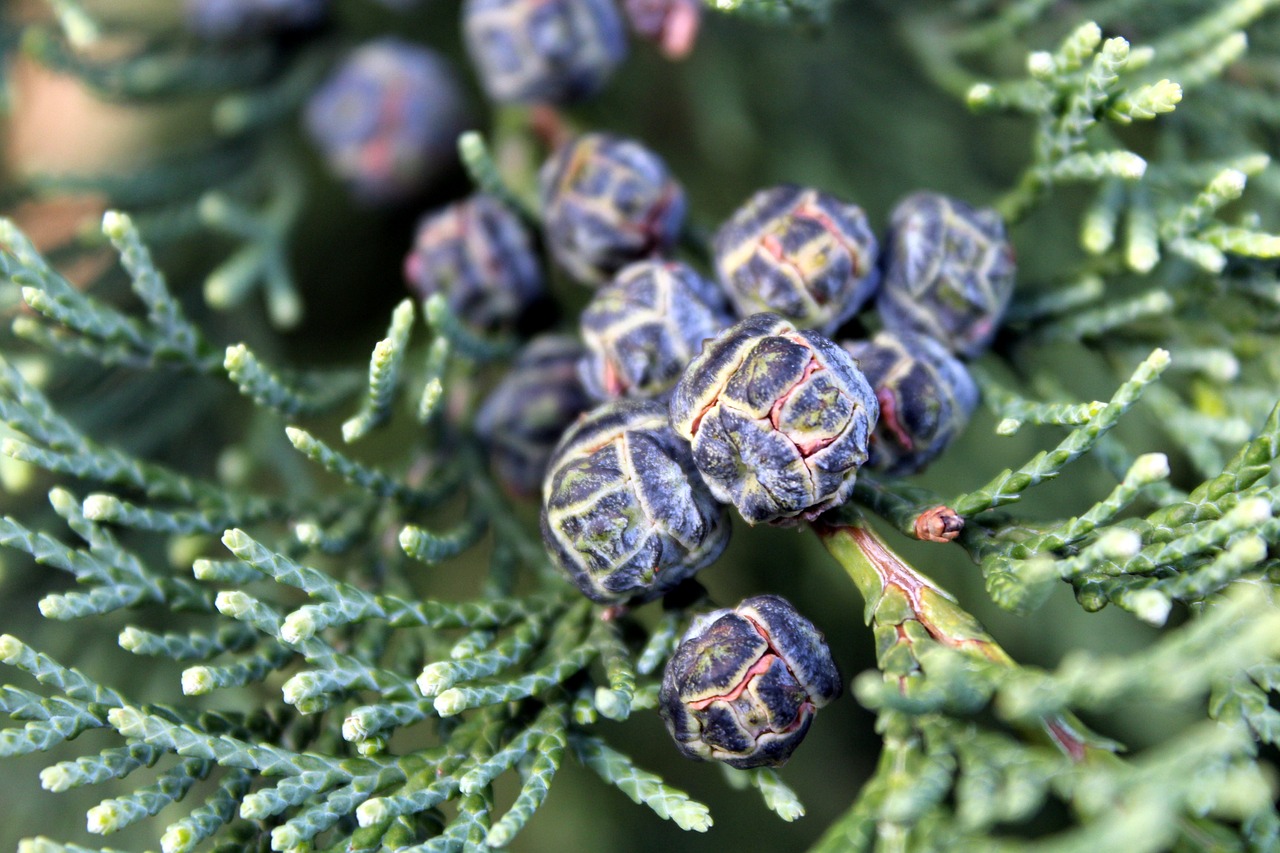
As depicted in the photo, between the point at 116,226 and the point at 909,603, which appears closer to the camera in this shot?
the point at 909,603

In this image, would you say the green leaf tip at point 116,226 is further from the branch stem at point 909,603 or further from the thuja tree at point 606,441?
the branch stem at point 909,603

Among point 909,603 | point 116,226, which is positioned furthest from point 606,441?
point 116,226

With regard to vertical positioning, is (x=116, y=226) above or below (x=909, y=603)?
above

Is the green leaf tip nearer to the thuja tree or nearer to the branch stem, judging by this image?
the thuja tree

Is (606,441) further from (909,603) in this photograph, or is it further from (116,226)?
(116,226)

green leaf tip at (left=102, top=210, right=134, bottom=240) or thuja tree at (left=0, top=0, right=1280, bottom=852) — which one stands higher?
green leaf tip at (left=102, top=210, right=134, bottom=240)

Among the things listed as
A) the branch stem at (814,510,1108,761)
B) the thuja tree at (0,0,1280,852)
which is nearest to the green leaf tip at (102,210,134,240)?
the thuja tree at (0,0,1280,852)

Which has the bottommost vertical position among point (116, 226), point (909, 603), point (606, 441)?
point (909, 603)

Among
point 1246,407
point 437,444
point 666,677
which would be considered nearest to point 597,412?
point 666,677

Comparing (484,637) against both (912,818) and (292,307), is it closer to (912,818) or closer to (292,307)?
(912,818)
